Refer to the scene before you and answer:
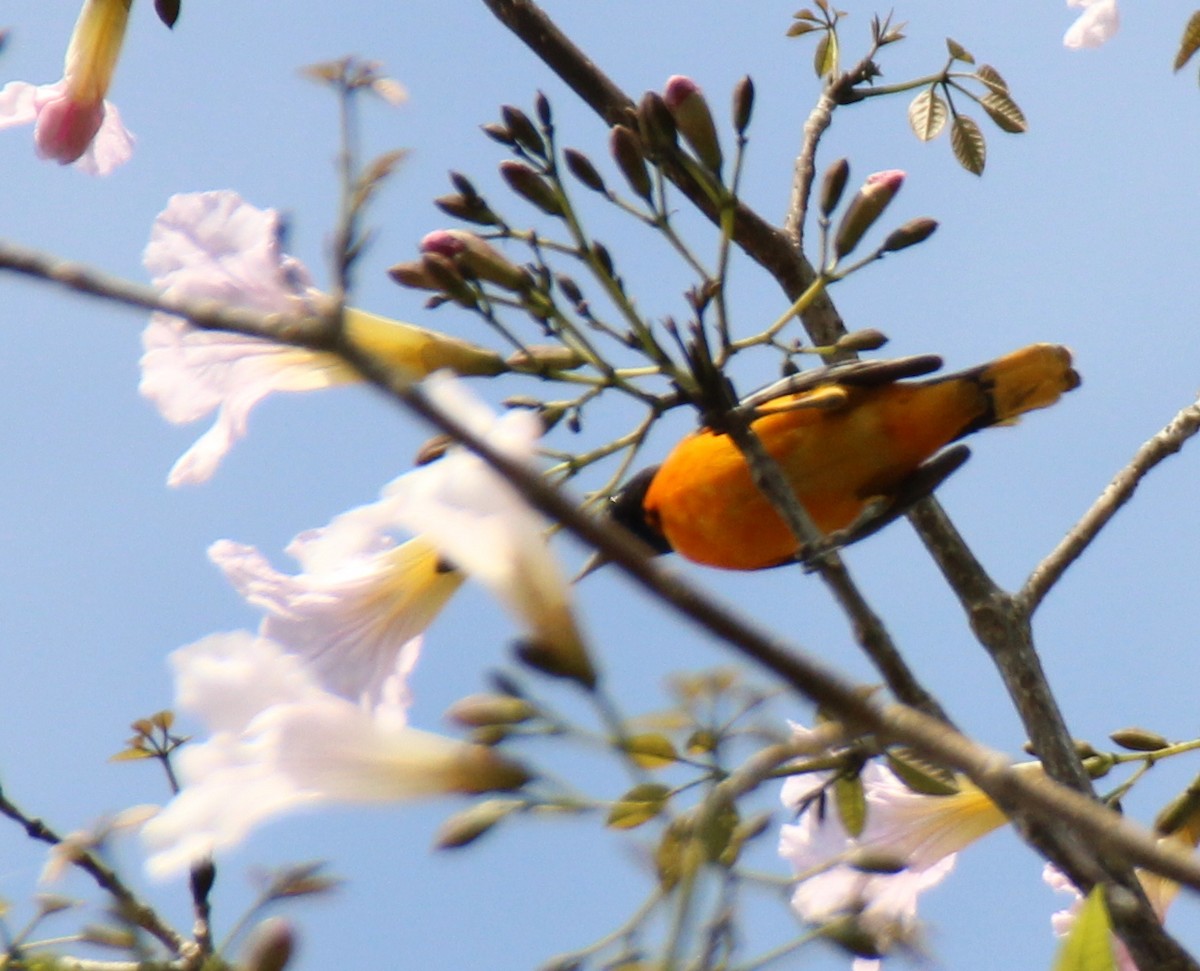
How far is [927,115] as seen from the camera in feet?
13.0

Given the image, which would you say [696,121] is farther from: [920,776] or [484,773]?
[484,773]

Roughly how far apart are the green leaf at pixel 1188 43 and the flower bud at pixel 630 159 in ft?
3.45

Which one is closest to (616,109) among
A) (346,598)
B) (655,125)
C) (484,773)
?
(655,125)

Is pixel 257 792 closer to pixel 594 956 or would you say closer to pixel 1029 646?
pixel 594 956

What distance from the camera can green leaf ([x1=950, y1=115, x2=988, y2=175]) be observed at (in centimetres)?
395

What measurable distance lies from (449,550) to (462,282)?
1198 mm

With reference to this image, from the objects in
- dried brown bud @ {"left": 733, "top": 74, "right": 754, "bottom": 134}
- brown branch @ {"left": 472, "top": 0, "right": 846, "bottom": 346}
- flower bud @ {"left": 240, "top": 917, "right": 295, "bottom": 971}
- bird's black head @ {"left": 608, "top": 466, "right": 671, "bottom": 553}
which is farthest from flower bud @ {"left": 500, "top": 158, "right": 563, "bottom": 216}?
bird's black head @ {"left": 608, "top": 466, "right": 671, "bottom": 553}

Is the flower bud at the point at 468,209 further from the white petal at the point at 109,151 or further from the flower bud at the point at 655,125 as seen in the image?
the white petal at the point at 109,151

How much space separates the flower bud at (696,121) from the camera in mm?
2496

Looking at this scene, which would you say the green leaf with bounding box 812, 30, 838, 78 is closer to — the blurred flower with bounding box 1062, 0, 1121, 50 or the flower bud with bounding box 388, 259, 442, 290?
the blurred flower with bounding box 1062, 0, 1121, 50

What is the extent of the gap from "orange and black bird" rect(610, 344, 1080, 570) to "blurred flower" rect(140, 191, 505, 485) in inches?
44.6

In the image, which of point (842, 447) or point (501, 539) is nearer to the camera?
point (501, 539)

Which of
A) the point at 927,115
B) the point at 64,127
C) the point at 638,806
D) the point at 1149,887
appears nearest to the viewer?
the point at 638,806

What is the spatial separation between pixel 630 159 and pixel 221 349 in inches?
34.9
